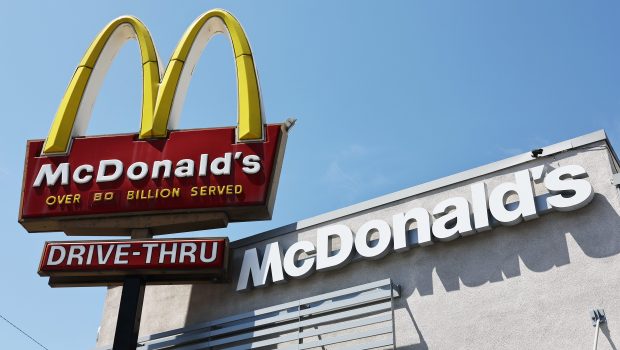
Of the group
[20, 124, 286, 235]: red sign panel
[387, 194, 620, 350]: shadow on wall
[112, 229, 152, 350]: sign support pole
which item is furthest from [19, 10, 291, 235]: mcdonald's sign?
[387, 194, 620, 350]: shadow on wall

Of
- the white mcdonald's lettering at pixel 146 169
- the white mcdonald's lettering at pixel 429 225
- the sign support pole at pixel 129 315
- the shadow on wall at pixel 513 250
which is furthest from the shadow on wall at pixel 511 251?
A: the sign support pole at pixel 129 315

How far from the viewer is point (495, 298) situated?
41.6 ft

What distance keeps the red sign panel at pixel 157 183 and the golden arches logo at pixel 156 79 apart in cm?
36

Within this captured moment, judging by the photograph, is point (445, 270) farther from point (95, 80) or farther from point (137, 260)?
point (95, 80)

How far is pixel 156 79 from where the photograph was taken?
17391 mm

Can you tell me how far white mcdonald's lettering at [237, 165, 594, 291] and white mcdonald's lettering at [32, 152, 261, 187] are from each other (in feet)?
6.10

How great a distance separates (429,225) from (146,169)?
635 centimetres

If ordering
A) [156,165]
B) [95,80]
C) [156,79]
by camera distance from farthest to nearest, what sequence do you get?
[95,80]
[156,79]
[156,165]

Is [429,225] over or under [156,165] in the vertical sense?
under

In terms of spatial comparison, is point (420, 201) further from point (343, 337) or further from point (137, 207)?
point (137, 207)

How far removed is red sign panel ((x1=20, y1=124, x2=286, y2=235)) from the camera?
1583 centimetres

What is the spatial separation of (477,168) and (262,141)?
474 centimetres

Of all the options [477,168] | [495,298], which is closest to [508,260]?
[495,298]

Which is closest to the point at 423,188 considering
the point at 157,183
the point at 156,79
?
the point at 157,183
